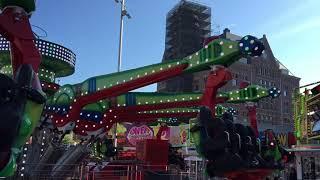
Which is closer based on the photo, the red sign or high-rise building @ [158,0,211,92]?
the red sign

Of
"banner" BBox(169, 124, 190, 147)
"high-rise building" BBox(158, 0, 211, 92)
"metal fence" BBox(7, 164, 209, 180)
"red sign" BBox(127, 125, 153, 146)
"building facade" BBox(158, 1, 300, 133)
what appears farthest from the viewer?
"building facade" BBox(158, 1, 300, 133)

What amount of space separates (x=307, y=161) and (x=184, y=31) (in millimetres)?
53636

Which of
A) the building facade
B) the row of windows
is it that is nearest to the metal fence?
the building facade

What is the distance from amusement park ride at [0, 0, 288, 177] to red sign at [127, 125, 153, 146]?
10188 mm

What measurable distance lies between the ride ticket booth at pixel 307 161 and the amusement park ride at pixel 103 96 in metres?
6.12

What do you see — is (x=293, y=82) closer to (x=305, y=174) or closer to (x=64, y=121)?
(x=305, y=174)

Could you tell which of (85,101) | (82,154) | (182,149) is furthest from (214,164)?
(182,149)

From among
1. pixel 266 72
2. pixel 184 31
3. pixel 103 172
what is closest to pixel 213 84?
pixel 103 172

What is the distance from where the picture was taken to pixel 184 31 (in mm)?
78750

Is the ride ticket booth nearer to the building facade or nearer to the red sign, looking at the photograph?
the red sign

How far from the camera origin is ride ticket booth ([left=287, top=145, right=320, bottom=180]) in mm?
23297

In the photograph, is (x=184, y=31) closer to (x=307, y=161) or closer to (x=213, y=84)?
(x=307, y=161)

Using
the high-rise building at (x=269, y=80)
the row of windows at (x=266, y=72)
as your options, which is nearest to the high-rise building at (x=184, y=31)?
the high-rise building at (x=269, y=80)

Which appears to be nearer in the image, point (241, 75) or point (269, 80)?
point (241, 75)
